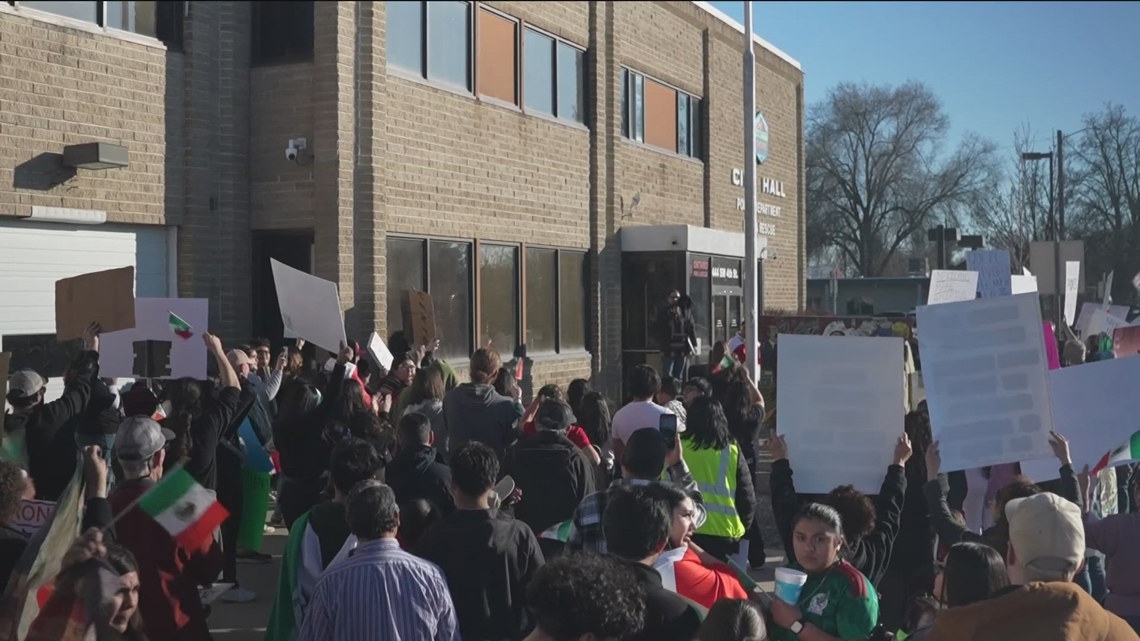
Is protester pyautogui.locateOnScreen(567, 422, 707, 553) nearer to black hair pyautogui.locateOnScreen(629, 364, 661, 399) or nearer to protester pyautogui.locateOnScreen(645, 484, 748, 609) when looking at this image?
protester pyautogui.locateOnScreen(645, 484, 748, 609)

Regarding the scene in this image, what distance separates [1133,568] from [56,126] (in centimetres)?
1080

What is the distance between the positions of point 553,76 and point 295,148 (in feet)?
Result: 21.2

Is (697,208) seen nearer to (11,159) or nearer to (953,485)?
(11,159)

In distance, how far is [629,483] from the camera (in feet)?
15.7

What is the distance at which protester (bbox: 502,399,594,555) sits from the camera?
261 inches

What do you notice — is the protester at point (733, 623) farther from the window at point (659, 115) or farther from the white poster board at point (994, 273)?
the window at point (659, 115)

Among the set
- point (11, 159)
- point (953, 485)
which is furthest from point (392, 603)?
point (11, 159)

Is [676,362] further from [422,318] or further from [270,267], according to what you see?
[422,318]

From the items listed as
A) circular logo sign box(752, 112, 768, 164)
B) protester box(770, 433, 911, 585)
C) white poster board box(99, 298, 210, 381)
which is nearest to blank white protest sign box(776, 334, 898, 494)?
protester box(770, 433, 911, 585)

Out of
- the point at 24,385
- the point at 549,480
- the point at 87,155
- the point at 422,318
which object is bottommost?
the point at 549,480

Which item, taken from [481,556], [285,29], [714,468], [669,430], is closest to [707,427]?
[714,468]

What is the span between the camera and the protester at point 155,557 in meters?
4.75

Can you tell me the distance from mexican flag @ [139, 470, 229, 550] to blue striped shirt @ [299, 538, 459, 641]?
1.69 feet

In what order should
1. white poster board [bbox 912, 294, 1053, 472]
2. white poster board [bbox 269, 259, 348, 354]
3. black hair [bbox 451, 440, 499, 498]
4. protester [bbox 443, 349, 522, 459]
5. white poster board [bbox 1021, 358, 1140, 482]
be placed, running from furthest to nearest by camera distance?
white poster board [bbox 269, 259, 348, 354]
protester [bbox 443, 349, 522, 459]
white poster board [bbox 1021, 358, 1140, 482]
white poster board [bbox 912, 294, 1053, 472]
black hair [bbox 451, 440, 499, 498]
